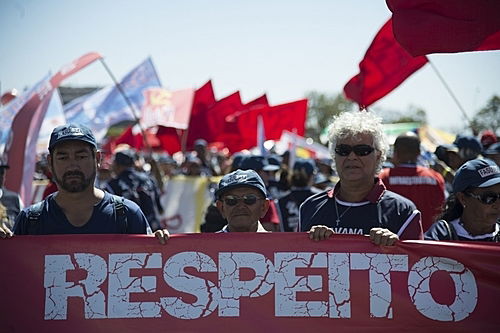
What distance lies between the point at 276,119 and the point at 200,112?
1857 mm

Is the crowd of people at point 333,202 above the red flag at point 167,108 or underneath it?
underneath

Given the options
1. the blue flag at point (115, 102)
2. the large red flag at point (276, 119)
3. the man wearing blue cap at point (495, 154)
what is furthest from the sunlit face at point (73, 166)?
the large red flag at point (276, 119)

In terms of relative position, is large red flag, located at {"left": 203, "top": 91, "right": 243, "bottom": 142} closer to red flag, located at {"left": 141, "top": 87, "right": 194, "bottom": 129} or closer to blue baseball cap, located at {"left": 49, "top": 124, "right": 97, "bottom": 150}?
red flag, located at {"left": 141, "top": 87, "right": 194, "bottom": 129}

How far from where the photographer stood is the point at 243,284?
391cm

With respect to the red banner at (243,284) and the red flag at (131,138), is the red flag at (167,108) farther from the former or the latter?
the red banner at (243,284)

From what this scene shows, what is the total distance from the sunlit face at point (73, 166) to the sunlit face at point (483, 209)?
220 centimetres

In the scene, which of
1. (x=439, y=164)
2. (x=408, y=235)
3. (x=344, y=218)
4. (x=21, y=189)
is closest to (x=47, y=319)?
(x=344, y=218)

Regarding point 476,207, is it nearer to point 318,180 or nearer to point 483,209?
point 483,209

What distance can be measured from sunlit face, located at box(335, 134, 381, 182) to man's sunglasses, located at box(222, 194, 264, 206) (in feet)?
1.74

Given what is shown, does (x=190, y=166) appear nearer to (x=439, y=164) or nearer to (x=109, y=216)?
(x=439, y=164)

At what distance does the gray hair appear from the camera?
411cm

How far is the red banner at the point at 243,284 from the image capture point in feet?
12.4

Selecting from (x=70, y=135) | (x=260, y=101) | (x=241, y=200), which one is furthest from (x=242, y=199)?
(x=260, y=101)

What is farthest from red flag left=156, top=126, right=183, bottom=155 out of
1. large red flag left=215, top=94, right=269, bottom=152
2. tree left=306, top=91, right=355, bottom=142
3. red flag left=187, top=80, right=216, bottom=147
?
tree left=306, top=91, right=355, bottom=142
